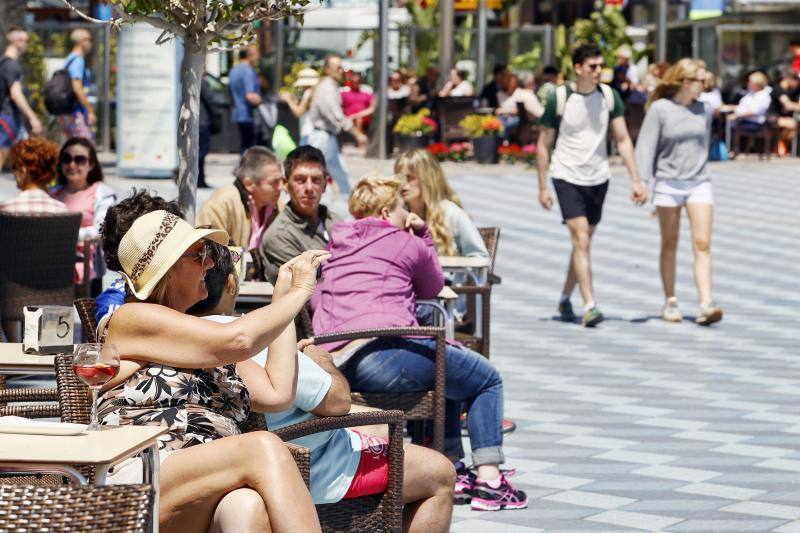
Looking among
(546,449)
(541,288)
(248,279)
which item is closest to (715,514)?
(546,449)

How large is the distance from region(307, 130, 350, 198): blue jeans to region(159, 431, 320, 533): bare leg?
12043 mm

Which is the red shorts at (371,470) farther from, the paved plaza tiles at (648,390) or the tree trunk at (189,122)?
the tree trunk at (189,122)

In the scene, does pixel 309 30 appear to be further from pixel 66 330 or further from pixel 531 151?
pixel 66 330

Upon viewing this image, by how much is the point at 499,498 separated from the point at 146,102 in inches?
550

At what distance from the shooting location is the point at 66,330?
17.4 feet

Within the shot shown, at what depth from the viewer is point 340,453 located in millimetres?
4492

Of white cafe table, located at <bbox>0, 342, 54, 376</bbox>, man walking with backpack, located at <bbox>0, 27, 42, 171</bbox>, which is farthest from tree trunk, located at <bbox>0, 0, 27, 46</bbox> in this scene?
white cafe table, located at <bbox>0, 342, 54, 376</bbox>

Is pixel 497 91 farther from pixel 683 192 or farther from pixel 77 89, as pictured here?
pixel 683 192

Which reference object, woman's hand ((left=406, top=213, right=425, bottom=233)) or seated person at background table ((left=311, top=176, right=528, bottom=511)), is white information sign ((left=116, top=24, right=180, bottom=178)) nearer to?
woman's hand ((left=406, top=213, right=425, bottom=233))

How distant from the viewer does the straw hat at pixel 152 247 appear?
422cm

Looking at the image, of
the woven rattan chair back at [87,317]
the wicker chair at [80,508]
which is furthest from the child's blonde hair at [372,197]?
the wicker chair at [80,508]

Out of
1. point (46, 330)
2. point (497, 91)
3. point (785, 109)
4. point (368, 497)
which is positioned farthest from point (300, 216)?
point (785, 109)

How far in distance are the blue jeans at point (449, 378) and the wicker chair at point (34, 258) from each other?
235 cm

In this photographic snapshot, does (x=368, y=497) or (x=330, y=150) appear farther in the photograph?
(x=330, y=150)
